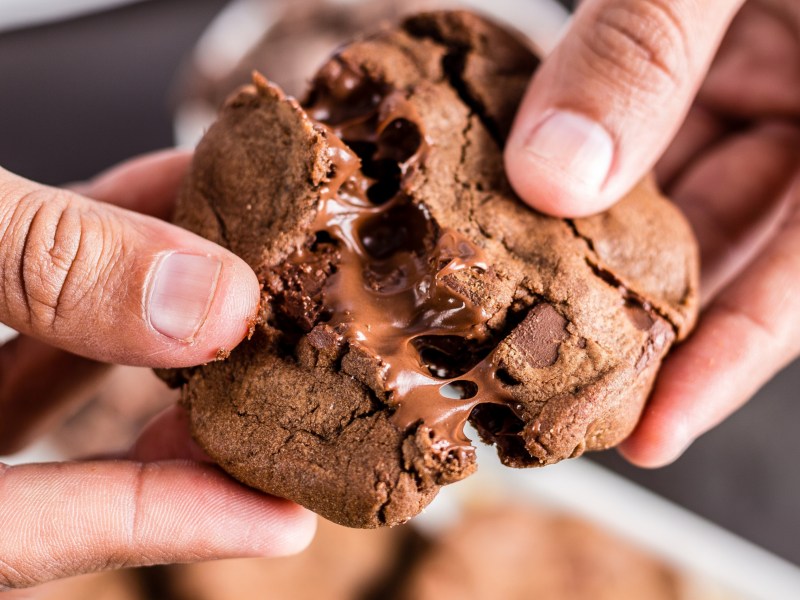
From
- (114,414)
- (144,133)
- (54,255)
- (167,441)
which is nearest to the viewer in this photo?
(54,255)

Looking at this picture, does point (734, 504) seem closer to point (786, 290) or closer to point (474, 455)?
point (786, 290)

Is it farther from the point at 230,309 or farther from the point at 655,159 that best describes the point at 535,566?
the point at 230,309

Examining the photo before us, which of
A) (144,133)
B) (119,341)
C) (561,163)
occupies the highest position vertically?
(561,163)

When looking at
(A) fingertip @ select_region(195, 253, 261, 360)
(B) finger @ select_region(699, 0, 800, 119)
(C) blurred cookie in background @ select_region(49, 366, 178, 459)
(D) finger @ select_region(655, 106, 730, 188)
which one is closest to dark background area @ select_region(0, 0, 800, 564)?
(C) blurred cookie in background @ select_region(49, 366, 178, 459)

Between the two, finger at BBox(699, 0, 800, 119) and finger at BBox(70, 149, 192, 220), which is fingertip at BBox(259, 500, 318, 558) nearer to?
finger at BBox(70, 149, 192, 220)

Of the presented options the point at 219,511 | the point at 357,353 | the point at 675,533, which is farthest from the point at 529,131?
the point at 675,533

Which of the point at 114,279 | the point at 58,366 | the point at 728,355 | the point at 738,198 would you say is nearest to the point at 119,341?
the point at 114,279
